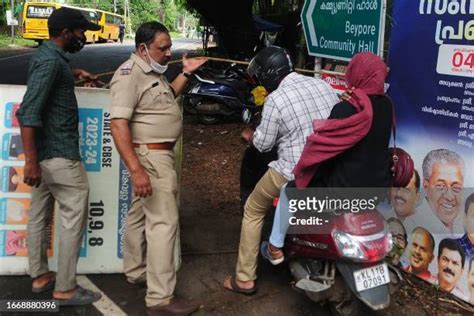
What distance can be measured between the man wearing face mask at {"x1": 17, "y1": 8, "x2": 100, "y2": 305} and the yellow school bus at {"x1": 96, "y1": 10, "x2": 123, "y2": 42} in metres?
36.1

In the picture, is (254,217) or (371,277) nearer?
(371,277)

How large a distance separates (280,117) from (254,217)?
79 cm

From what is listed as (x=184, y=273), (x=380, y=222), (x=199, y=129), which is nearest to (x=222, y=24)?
(x=199, y=129)

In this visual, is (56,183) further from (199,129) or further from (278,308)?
(199,129)

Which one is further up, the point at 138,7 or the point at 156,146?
the point at 138,7

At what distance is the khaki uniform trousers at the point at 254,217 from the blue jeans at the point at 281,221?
15cm

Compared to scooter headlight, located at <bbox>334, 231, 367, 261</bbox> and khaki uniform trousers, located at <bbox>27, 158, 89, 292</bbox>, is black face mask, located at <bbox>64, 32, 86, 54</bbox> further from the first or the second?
scooter headlight, located at <bbox>334, 231, 367, 261</bbox>

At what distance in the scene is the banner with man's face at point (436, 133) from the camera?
316 centimetres

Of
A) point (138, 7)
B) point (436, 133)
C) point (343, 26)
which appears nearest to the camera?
point (436, 133)

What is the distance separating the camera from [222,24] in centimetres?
1209

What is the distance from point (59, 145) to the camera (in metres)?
3.18

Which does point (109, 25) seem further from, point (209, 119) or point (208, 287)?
point (208, 287)

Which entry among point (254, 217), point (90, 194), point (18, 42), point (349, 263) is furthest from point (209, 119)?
point (18, 42)

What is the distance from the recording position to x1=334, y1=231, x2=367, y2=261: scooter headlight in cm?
275
